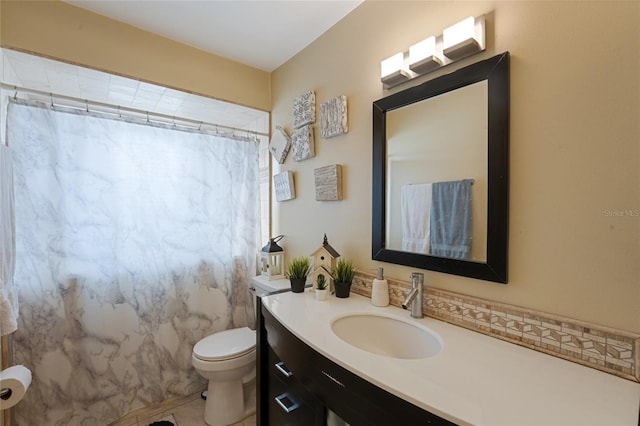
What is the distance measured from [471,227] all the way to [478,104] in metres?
0.48

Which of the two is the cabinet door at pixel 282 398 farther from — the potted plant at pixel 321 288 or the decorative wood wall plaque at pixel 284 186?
the decorative wood wall plaque at pixel 284 186

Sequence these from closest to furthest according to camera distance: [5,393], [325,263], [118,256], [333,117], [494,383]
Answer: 1. [494,383]
2. [5,393]
3. [325,263]
4. [333,117]
5. [118,256]

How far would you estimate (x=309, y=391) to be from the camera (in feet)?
3.34

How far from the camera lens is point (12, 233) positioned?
1.41 meters

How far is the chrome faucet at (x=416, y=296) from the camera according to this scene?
1.17 meters


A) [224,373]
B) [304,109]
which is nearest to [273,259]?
[224,373]

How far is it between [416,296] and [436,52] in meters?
1.03

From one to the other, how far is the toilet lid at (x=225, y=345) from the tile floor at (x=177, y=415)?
0.44 m

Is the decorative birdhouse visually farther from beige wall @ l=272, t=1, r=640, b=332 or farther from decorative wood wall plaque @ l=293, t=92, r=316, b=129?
decorative wood wall plaque @ l=293, t=92, r=316, b=129

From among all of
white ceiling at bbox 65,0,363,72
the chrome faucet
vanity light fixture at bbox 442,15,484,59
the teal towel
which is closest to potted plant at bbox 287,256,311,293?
the chrome faucet

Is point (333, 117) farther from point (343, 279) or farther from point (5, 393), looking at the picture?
point (5, 393)

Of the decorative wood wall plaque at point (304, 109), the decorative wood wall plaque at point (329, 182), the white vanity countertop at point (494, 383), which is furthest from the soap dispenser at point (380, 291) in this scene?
the decorative wood wall plaque at point (304, 109)

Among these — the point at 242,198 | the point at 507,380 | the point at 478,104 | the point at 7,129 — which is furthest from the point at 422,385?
the point at 7,129

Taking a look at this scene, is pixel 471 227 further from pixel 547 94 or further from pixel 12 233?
pixel 12 233
